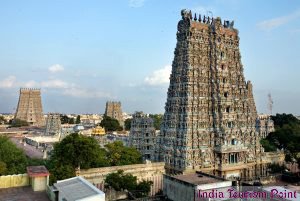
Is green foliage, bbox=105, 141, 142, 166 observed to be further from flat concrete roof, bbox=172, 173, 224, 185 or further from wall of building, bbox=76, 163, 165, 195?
flat concrete roof, bbox=172, 173, 224, 185

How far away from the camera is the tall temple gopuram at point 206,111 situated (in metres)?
43.0

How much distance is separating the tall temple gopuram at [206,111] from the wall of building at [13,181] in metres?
24.5

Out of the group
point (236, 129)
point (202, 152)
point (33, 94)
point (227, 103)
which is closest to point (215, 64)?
point (227, 103)

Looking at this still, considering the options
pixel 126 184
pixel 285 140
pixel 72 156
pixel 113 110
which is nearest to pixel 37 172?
pixel 126 184

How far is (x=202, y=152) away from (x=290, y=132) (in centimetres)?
2587

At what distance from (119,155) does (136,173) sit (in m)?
3.54

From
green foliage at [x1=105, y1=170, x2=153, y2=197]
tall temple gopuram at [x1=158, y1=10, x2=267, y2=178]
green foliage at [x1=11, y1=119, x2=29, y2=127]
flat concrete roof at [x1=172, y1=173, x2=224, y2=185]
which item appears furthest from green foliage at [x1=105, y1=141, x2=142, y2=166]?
green foliage at [x1=11, y1=119, x2=29, y2=127]

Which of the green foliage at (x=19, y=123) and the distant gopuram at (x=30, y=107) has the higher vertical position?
the distant gopuram at (x=30, y=107)

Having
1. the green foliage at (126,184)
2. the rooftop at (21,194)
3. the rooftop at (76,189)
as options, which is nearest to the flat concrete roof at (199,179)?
the green foliage at (126,184)

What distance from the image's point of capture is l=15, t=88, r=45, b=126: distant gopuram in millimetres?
127688

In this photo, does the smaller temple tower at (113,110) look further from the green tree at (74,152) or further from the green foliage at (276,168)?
the green tree at (74,152)

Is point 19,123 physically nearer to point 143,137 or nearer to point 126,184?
point 143,137

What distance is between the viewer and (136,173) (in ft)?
137

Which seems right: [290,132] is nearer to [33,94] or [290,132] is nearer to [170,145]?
[170,145]
